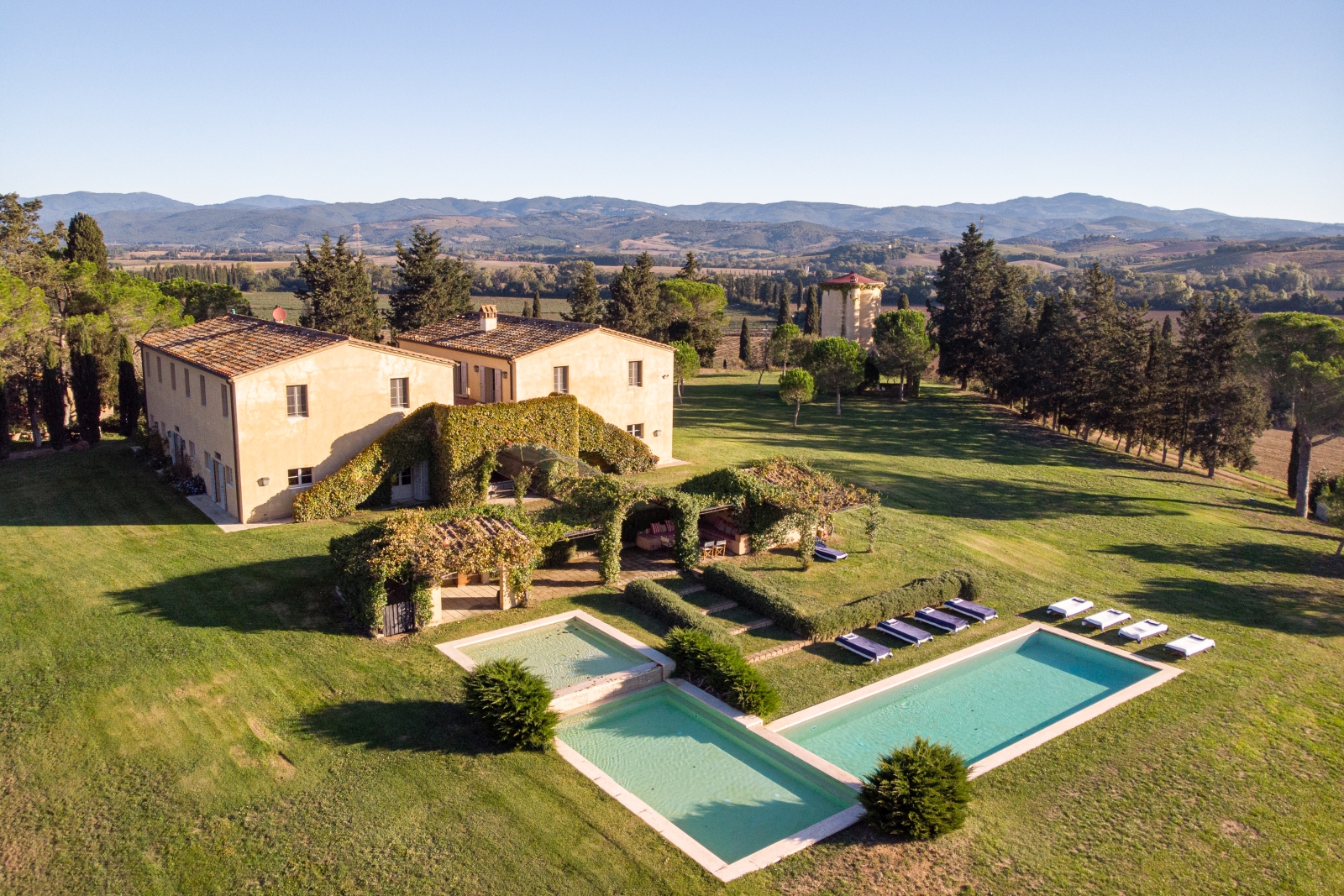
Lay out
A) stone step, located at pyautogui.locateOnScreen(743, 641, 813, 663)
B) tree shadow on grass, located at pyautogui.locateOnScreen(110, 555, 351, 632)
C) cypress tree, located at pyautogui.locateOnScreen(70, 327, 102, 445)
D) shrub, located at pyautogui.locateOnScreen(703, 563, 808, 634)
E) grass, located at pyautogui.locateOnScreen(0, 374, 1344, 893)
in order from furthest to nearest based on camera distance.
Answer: cypress tree, located at pyautogui.locateOnScreen(70, 327, 102, 445)
shrub, located at pyautogui.locateOnScreen(703, 563, 808, 634)
tree shadow on grass, located at pyautogui.locateOnScreen(110, 555, 351, 632)
stone step, located at pyautogui.locateOnScreen(743, 641, 813, 663)
grass, located at pyautogui.locateOnScreen(0, 374, 1344, 893)

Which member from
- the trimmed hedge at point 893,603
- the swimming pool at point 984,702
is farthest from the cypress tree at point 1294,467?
the swimming pool at point 984,702

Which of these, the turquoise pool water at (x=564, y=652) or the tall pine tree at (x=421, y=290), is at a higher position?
the tall pine tree at (x=421, y=290)

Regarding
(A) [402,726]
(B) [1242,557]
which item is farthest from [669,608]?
(B) [1242,557]

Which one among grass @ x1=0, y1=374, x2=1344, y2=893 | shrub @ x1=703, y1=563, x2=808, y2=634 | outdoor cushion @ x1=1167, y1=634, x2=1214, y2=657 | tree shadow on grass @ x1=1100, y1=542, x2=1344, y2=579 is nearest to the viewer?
grass @ x1=0, y1=374, x2=1344, y2=893

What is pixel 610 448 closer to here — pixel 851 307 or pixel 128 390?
pixel 128 390

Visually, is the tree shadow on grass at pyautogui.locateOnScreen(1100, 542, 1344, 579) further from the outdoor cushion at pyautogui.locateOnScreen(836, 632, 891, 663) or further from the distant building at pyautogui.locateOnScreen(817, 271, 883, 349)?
the distant building at pyautogui.locateOnScreen(817, 271, 883, 349)

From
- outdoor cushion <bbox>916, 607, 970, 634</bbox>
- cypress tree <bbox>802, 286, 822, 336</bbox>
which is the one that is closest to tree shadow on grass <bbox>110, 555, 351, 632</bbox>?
outdoor cushion <bbox>916, 607, 970, 634</bbox>

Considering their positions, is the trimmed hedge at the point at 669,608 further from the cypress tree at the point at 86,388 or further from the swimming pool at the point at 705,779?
the cypress tree at the point at 86,388
